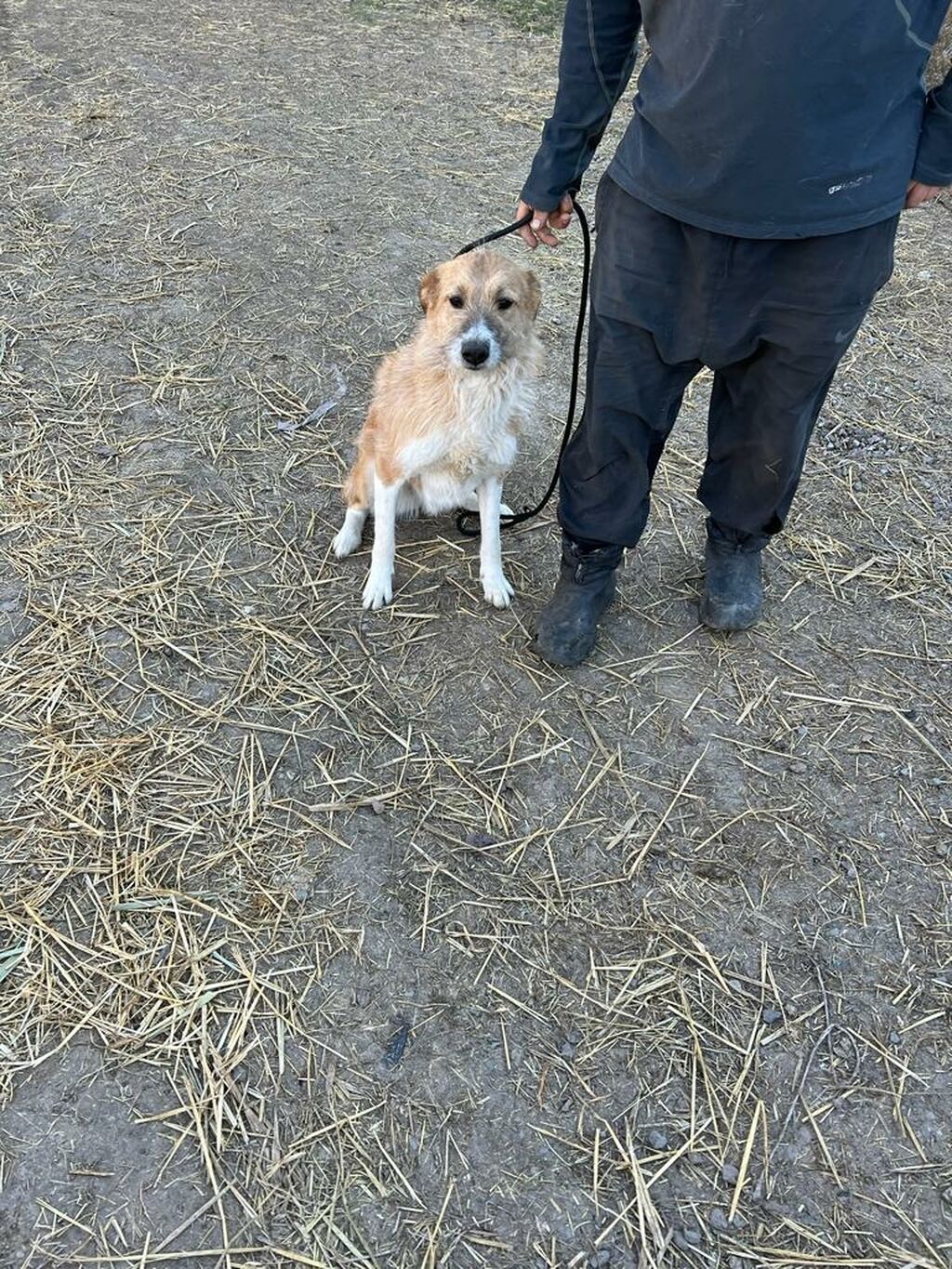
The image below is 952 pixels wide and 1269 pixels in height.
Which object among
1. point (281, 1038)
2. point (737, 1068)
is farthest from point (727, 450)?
point (281, 1038)

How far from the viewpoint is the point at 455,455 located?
3123 mm

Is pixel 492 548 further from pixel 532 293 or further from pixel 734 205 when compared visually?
pixel 734 205

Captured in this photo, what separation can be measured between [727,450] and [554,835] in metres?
1.39

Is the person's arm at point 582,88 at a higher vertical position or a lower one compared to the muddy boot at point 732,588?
higher

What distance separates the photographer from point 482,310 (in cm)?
295

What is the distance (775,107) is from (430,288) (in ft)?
4.27

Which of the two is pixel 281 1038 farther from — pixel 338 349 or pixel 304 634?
pixel 338 349

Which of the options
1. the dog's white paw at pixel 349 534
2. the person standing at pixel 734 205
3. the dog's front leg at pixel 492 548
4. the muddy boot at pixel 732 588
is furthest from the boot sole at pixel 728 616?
the dog's white paw at pixel 349 534

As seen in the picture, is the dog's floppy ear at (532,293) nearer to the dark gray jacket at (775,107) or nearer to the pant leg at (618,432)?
the pant leg at (618,432)

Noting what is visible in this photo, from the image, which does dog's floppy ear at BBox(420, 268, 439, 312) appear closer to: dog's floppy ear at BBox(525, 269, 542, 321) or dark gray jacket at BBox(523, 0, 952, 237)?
dog's floppy ear at BBox(525, 269, 542, 321)

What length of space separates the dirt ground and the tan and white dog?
0.98 feet

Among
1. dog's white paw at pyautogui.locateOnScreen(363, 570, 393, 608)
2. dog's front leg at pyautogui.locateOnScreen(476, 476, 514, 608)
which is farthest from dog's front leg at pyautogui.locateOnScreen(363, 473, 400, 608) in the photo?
dog's front leg at pyautogui.locateOnScreen(476, 476, 514, 608)

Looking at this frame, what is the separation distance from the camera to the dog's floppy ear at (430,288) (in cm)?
308

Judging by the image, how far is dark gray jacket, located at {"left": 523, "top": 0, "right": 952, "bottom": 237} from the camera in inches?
81.7
